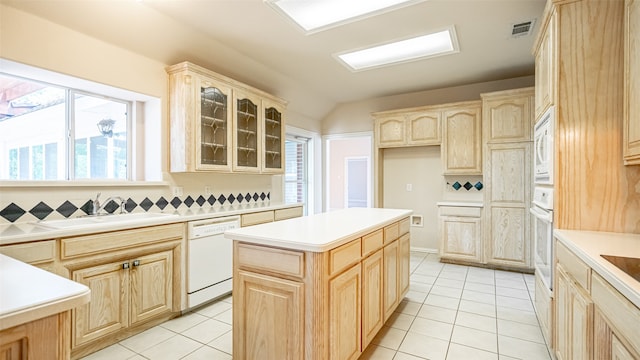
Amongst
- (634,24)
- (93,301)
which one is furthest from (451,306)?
(93,301)

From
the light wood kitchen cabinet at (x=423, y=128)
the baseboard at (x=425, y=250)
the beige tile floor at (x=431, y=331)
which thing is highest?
the light wood kitchen cabinet at (x=423, y=128)

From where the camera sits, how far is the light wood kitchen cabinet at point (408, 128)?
14.7 feet

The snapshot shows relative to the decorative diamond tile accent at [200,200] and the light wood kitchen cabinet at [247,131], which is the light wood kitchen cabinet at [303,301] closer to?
the decorative diamond tile accent at [200,200]

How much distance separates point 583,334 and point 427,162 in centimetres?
369

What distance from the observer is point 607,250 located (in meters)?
1.45

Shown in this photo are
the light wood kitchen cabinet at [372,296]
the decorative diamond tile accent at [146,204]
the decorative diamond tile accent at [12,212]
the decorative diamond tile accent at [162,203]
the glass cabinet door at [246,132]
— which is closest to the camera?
the light wood kitchen cabinet at [372,296]

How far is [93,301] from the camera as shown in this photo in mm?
2014

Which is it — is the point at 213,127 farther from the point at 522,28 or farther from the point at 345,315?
the point at 522,28

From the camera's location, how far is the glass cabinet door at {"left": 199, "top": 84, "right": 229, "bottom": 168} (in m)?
3.05

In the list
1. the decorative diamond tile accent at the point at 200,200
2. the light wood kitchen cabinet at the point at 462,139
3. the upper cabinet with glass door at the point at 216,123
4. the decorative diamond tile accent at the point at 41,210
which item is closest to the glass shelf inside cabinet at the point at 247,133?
the upper cabinet with glass door at the point at 216,123

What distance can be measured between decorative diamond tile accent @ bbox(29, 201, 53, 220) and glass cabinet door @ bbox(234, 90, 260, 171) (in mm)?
1630

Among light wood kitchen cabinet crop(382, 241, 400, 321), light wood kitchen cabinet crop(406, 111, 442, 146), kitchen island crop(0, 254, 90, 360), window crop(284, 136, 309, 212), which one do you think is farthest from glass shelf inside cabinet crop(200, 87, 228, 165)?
light wood kitchen cabinet crop(406, 111, 442, 146)

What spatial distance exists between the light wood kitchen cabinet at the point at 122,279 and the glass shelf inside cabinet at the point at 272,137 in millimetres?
1694

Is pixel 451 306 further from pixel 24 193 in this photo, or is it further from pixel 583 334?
pixel 24 193
